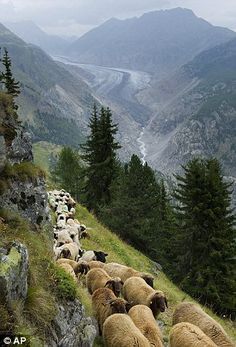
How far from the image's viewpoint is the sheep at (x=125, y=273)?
73.6 ft

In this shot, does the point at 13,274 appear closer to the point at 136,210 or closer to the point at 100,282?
the point at 100,282

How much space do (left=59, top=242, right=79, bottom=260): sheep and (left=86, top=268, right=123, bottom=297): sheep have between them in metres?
4.82

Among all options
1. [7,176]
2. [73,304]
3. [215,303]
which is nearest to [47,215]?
[7,176]

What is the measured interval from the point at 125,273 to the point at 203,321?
6.53 m

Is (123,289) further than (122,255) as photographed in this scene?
No

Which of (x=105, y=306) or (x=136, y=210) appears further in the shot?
(x=136, y=210)

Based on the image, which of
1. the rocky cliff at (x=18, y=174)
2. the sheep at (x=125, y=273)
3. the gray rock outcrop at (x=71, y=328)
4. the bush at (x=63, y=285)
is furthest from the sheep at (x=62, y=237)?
the gray rock outcrop at (x=71, y=328)

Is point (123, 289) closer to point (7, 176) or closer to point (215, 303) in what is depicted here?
point (7, 176)

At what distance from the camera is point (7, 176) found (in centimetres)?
1897

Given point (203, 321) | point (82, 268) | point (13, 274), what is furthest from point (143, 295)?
point (13, 274)

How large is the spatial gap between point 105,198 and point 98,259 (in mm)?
30168

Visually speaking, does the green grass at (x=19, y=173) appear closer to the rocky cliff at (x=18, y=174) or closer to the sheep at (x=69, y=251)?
the rocky cliff at (x=18, y=174)

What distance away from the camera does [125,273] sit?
75.7 ft

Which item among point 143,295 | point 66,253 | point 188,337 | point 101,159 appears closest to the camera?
point 188,337
